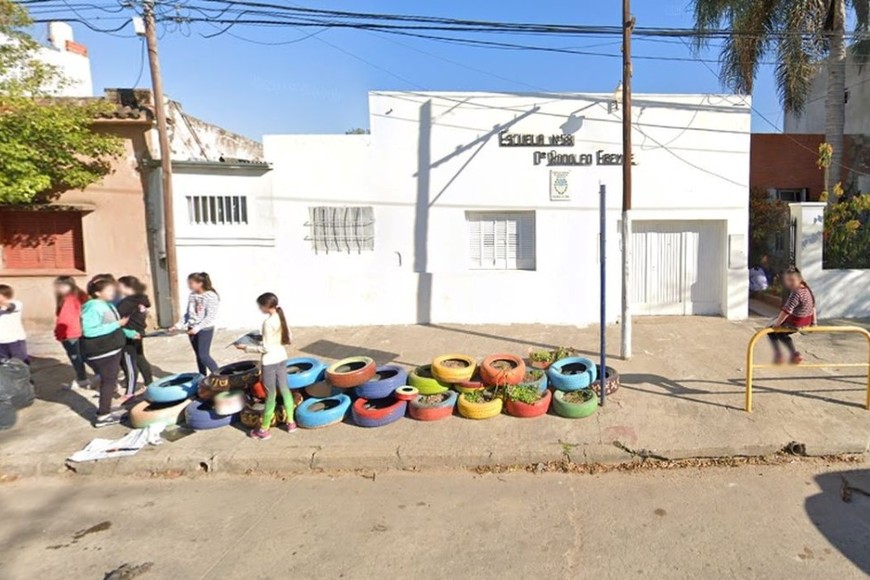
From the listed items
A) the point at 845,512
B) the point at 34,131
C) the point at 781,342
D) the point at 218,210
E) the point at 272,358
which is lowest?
the point at 845,512

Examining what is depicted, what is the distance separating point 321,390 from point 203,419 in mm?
1190

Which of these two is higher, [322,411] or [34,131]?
[34,131]

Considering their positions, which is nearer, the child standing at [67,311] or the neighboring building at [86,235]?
the child standing at [67,311]

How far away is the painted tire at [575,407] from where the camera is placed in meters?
4.83

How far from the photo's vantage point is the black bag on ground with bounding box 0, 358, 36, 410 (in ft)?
16.9

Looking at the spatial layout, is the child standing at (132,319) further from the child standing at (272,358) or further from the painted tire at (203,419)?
the child standing at (272,358)

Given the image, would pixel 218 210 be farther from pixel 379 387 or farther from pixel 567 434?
pixel 567 434

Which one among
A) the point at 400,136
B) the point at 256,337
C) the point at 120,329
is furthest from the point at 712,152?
the point at 120,329

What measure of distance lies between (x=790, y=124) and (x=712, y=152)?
14792mm

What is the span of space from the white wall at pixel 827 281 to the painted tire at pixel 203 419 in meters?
10.2

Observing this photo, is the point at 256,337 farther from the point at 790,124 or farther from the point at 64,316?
the point at 790,124

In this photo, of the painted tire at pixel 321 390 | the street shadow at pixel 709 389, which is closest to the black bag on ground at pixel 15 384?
the painted tire at pixel 321 390

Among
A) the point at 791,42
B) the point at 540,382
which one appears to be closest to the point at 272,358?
the point at 540,382

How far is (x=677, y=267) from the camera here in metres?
9.47
